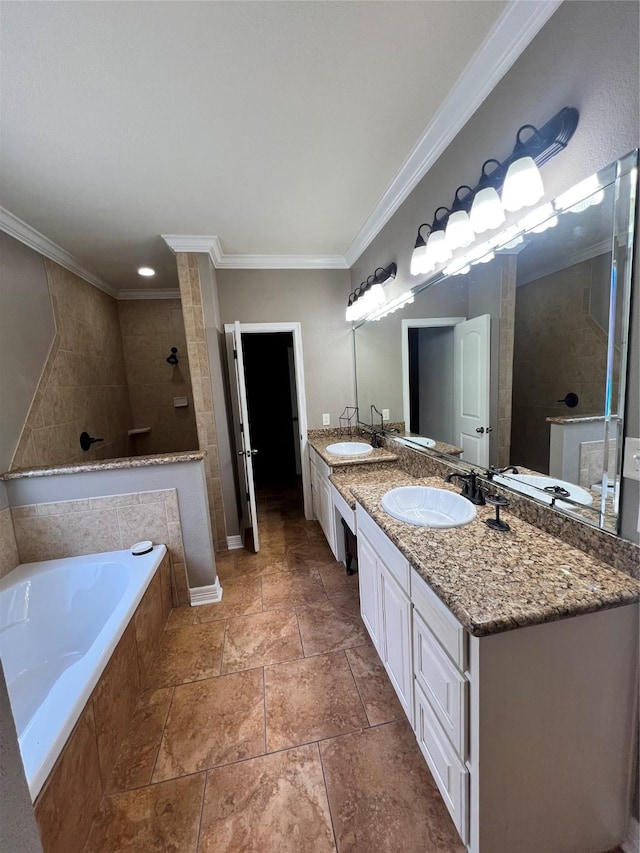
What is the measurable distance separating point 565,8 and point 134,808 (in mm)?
2932

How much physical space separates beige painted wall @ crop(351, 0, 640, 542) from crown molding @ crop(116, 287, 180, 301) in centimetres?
333

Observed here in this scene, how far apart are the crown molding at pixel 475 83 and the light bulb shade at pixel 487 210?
16.4 inches

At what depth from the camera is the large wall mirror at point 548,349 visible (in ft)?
3.15

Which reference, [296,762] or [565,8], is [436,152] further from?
[296,762]

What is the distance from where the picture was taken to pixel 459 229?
4.72 feet

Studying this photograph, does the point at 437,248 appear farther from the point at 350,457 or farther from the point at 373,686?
the point at 373,686

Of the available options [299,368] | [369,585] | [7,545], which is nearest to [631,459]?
[369,585]

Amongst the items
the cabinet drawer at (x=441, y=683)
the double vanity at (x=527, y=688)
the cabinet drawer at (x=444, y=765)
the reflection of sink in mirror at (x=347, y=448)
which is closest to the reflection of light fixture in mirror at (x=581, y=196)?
the double vanity at (x=527, y=688)

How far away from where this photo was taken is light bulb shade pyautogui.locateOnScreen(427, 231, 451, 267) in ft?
5.20

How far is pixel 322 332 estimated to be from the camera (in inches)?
129

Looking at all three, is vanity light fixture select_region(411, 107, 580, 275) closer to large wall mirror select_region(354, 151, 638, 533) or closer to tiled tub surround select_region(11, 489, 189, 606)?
large wall mirror select_region(354, 151, 638, 533)

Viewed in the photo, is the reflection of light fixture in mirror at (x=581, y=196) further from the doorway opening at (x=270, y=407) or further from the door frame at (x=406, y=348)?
the doorway opening at (x=270, y=407)

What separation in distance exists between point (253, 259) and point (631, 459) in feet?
9.94

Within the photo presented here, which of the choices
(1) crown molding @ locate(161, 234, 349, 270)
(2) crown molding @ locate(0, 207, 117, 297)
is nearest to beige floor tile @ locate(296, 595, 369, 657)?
(1) crown molding @ locate(161, 234, 349, 270)
